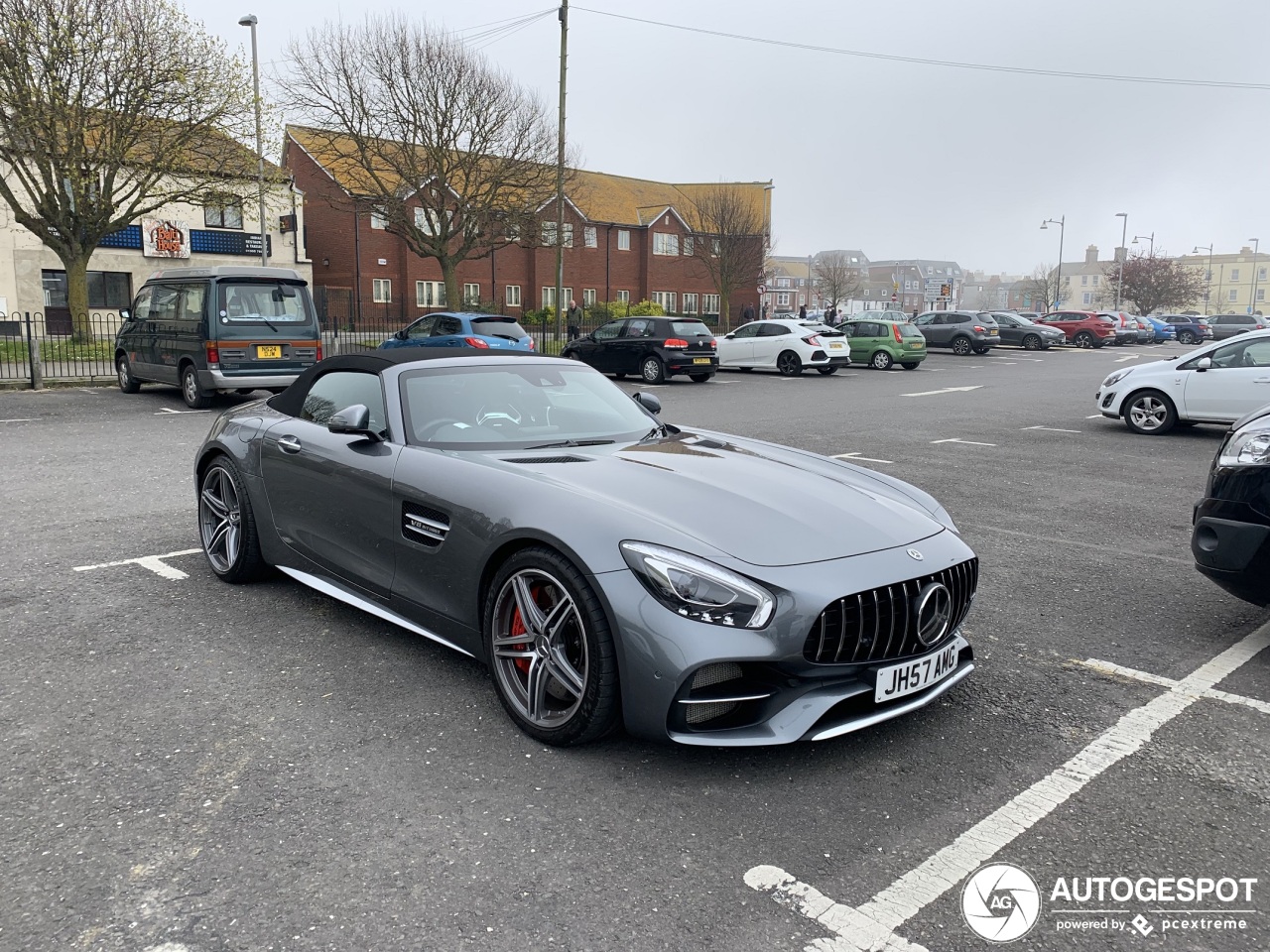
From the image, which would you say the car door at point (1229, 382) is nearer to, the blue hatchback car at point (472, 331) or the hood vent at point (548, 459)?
the hood vent at point (548, 459)

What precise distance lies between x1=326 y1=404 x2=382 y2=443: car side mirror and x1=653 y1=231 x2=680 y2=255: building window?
57300mm

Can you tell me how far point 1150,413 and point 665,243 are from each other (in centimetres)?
4922

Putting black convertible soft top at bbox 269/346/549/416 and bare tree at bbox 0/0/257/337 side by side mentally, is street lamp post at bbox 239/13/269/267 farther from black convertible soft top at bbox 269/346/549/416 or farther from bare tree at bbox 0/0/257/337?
black convertible soft top at bbox 269/346/549/416

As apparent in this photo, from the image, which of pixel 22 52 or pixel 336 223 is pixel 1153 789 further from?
pixel 336 223

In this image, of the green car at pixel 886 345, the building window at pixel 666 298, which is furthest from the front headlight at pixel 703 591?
the building window at pixel 666 298

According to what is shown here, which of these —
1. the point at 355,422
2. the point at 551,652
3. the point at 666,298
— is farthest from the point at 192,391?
the point at 666,298

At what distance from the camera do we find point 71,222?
2484 cm

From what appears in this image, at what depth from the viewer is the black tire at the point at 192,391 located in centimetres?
1419

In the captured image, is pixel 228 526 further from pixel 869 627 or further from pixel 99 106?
pixel 99 106

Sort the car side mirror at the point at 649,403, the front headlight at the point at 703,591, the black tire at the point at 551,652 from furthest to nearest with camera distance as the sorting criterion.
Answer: the car side mirror at the point at 649,403, the black tire at the point at 551,652, the front headlight at the point at 703,591

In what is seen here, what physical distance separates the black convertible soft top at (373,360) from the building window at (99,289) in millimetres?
36410

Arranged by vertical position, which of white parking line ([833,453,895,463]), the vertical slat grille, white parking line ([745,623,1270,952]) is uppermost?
the vertical slat grille

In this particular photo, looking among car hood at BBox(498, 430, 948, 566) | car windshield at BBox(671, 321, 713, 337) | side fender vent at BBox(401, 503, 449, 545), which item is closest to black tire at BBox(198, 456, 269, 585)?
side fender vent at BBox(401, 503, 449, 545)

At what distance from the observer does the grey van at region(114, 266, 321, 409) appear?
13.8 meters
